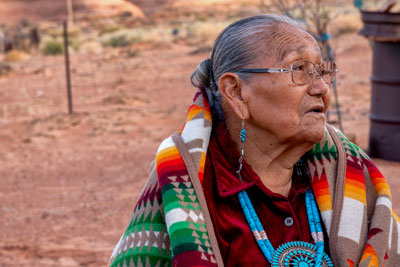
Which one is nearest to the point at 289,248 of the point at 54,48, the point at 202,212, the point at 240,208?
the point at 240,208

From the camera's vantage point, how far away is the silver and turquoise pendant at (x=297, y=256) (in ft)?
6.54

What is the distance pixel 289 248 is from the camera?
2.03m

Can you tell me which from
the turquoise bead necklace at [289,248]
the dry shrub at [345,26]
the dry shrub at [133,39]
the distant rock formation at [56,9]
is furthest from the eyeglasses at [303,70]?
the distant rock formation at [56,9]

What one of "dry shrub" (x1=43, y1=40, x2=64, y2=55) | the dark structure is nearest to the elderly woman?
the dark structure

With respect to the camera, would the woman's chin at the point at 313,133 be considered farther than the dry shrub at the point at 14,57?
No

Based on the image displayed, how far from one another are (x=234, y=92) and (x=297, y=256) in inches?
22.1

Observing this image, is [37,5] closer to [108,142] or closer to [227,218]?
[108,142]

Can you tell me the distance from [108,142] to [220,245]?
285 inches

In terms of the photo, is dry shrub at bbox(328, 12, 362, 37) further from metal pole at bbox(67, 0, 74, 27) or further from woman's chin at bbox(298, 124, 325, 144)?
woman's chin at bbox(298, 124, 325, 144)

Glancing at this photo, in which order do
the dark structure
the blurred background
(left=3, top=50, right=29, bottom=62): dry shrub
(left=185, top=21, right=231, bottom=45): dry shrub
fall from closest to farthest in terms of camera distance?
the blurred background → the dark structure → (left=3, top=50, right=29, bottom=62): dry shrub → (left=185, top=21, right=231, bottom=45): dry shrub

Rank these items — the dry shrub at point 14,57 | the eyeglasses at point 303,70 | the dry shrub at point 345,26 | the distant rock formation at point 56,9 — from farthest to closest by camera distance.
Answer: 1. the distant rock formation at point 56,9
2. the dry shrub at point 345,26
3. the dry shrub at point 14,57
4. the eyeglasses at point 303,70

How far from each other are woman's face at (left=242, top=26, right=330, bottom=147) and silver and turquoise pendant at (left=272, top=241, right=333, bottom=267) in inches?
13.4

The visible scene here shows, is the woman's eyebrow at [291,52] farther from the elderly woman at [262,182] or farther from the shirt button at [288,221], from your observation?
the shirt button at [288,221]

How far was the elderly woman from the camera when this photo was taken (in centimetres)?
199
